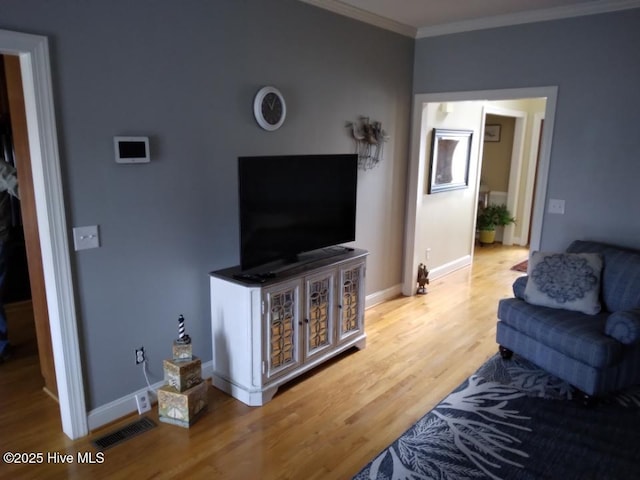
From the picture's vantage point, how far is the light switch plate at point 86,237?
2.40 meters

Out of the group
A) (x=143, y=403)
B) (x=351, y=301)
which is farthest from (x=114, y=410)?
(x=351, y=301)

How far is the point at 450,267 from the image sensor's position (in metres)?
5.80

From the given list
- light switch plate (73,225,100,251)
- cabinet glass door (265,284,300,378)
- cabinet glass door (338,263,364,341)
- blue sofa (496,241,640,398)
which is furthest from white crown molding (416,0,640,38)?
light switch plate (73,225,100,251)

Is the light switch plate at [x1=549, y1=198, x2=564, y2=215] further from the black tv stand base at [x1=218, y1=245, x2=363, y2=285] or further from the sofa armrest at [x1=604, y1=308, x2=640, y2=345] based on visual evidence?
the black tv stand base at [x1=218, y1=245, x2=363, y2=285]

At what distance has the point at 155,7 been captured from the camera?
2.53 metres

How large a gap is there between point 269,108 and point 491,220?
202 inches

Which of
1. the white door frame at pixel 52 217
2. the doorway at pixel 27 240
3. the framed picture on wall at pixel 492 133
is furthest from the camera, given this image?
the framed picture on wall at pixel 492 133

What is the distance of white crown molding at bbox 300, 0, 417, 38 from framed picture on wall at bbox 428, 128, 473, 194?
42.5 inches

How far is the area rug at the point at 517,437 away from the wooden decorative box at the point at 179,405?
1014mm

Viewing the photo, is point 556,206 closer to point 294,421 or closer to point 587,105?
point 587,105

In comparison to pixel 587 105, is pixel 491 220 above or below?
below

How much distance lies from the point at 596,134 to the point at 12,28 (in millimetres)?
3803

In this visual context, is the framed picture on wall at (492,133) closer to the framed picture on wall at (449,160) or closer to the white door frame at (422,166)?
the framed picture on wall at (449,160)

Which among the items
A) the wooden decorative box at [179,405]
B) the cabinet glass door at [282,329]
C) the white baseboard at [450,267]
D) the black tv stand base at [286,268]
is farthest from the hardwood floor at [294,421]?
the white baseboard at [450,267]
